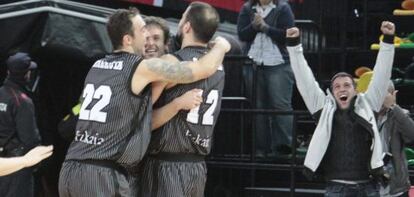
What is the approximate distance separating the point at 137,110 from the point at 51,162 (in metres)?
5.53

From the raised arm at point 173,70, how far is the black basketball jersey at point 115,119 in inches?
2.5

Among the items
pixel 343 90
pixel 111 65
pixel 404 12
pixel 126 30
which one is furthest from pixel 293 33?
pixel 404 12

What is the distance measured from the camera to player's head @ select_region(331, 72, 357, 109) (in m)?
8.06

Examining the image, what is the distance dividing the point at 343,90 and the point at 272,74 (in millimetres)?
2394

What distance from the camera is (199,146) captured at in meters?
6.81

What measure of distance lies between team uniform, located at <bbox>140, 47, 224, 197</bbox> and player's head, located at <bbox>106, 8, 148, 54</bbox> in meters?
0.38

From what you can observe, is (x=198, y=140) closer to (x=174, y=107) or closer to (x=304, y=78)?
(x=174, y=107)

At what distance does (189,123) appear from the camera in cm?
679

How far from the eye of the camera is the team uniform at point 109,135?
6424 mm

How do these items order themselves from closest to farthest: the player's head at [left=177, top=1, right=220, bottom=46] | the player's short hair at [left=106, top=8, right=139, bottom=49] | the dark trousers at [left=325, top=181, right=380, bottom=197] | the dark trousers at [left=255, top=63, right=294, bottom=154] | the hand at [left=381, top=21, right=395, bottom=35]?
1. the player's short hair at [left=106, top=8, right=139, bottom=49]
2. the player's head at [left=177, top=1, right=220, bottom=46]
3. the dark trousers at [left=325, top=181, right=380, bottom=197]
4. the hand at [left=381, top=21, right=395, bottom=35]
5. the dark trousers at [left=255, top=63, right=294, bottom=154]

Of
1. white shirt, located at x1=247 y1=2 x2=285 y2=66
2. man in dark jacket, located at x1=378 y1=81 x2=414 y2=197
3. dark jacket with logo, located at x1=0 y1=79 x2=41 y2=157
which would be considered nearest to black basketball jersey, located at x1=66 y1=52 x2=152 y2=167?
man in dark jacket, located at x1=378 y1=81 x2=414 y2=197

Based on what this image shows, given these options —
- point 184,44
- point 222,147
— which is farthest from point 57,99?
point 184,44

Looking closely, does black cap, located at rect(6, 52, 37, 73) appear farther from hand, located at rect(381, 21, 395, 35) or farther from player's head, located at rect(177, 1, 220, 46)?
hand, located at rect(381, 21, 395, 35)

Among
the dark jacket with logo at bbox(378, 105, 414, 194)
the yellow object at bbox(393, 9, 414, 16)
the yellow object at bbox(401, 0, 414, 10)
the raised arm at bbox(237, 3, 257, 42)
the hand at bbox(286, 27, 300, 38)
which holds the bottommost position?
the dark jacket with logo at bbox(378, 105, 414, 194)
